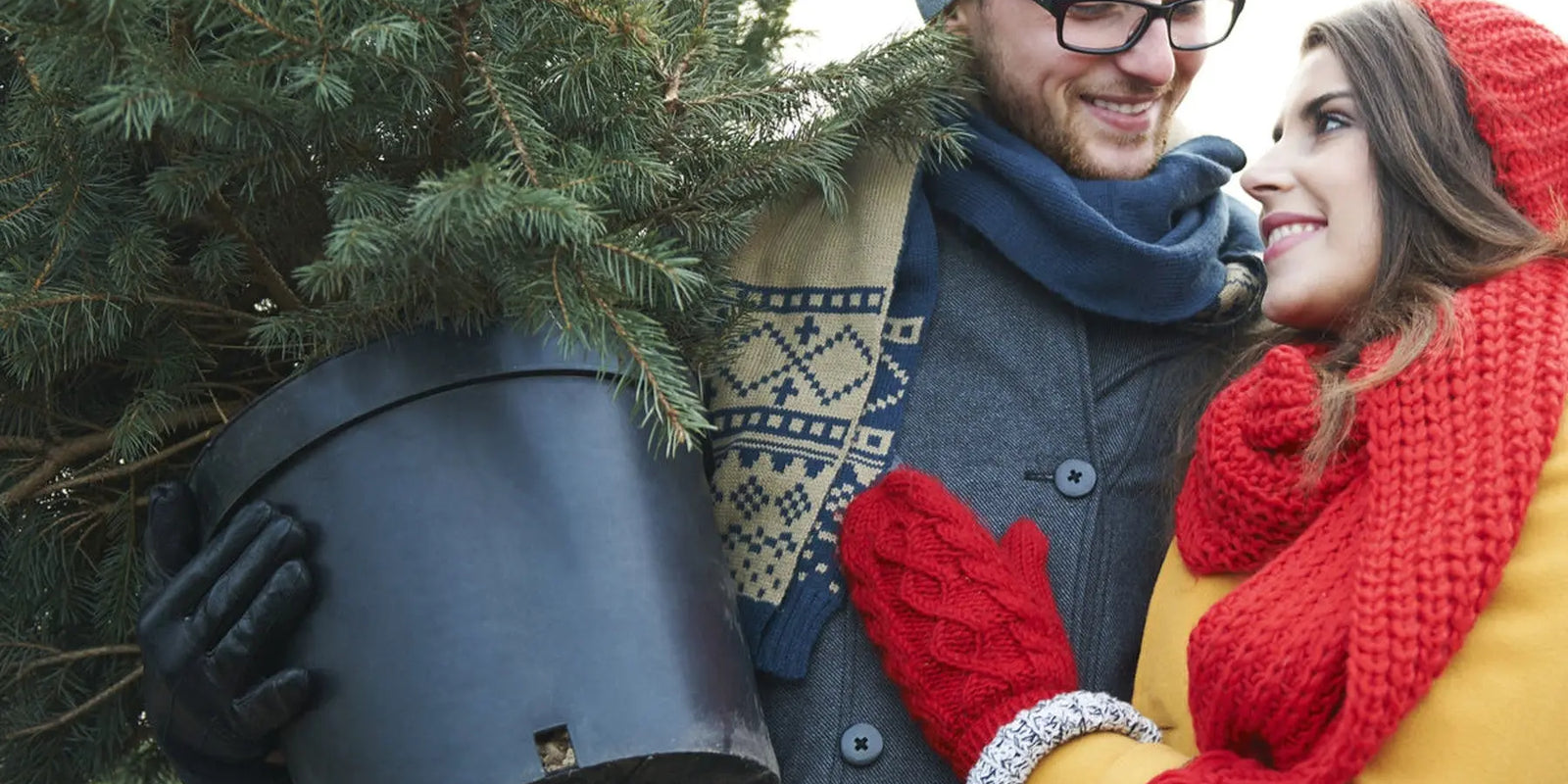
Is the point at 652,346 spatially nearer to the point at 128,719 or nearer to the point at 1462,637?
the point at 1462,637

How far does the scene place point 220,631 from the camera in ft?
4.21

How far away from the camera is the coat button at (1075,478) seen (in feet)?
5.64

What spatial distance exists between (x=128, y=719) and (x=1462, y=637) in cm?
136

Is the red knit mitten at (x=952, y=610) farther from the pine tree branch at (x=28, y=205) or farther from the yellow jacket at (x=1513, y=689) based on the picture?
the pine tree branch at (x=28, y=205)

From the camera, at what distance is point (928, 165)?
1869 mm

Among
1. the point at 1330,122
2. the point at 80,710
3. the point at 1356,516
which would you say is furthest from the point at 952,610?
the point at 80,710

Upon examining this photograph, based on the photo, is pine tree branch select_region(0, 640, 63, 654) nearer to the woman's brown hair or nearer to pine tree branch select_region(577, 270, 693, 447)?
pine tree branch select_region(577, 270, 693, 447)

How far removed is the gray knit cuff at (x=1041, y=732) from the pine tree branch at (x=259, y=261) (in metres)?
0.81

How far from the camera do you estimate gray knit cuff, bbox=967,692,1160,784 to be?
142 cm

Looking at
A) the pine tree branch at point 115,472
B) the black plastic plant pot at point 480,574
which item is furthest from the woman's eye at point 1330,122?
the pine tree branch at point 115,472

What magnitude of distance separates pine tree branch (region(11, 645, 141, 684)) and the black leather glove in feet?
0.68

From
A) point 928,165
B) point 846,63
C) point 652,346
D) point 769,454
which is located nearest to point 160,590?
point 652,346

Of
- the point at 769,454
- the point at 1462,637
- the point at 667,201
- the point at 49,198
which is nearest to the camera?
the point at 1462,637

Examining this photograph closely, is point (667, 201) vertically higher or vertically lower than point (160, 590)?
higher
